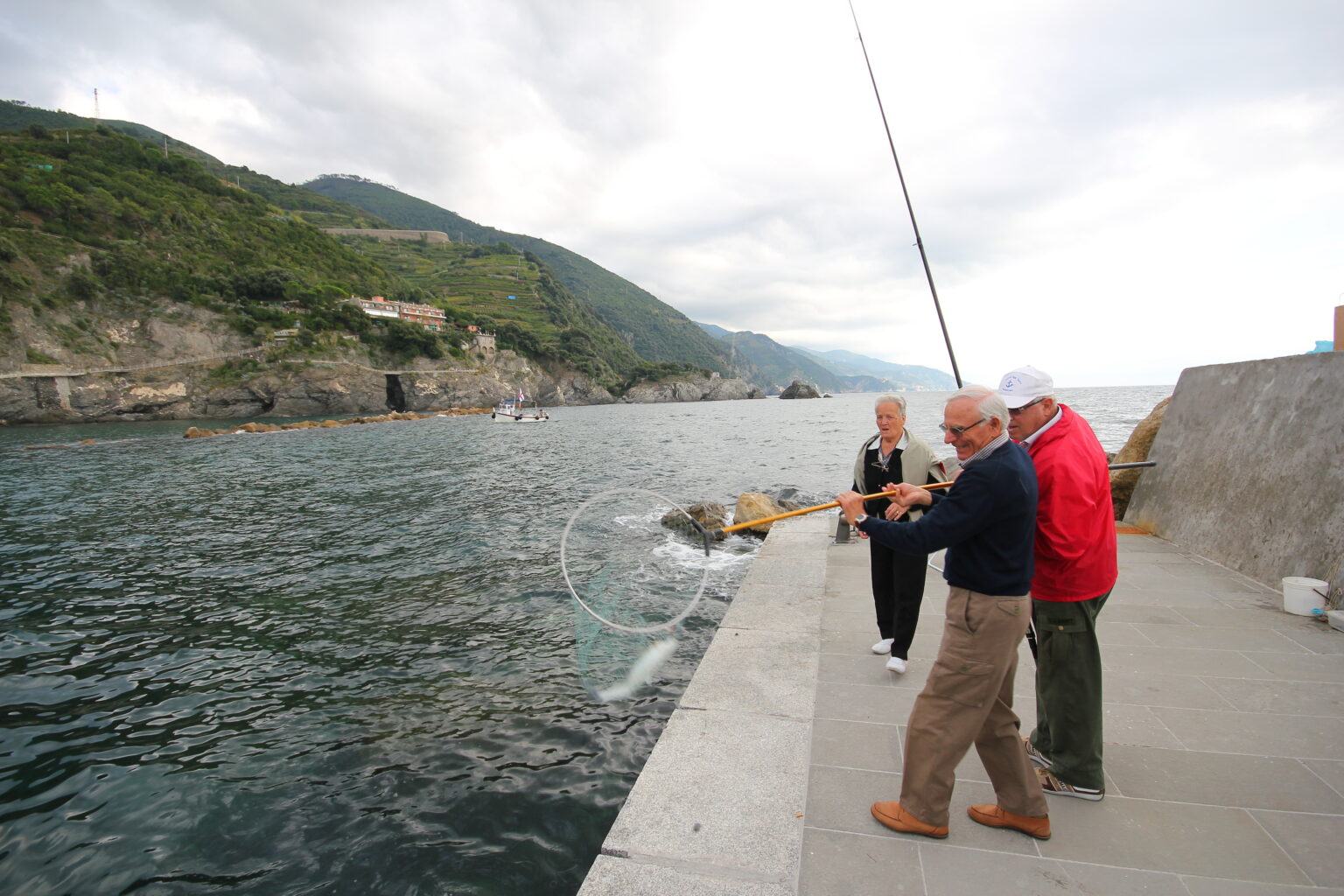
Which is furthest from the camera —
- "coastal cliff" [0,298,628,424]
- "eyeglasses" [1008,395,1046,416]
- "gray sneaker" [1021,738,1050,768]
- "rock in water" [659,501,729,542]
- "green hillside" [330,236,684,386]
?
"green hillside" [330,236,684,386]

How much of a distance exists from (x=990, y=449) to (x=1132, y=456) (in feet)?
31.5

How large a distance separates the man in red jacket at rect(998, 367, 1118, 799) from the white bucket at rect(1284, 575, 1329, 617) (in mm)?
4214

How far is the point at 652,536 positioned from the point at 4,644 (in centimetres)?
1070

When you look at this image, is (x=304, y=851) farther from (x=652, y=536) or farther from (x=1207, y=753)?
(x=652, y=536)

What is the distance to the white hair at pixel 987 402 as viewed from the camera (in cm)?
281

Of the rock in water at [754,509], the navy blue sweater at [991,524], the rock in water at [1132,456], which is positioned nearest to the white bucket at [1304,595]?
the rock in water at [1132,456]

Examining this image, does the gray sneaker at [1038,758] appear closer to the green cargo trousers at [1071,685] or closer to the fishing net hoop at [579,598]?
the green cargo trousers at [1071,685]

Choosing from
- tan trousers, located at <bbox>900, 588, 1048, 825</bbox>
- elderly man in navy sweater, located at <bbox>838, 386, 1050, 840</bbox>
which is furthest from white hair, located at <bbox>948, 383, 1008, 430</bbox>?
tan trousers, located at <bbox>900, 588, 1048, 825</bbox>

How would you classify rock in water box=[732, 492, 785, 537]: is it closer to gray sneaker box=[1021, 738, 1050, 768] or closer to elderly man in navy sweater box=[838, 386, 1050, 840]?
gray sneaker box=[1021, 738, 1050, 768]

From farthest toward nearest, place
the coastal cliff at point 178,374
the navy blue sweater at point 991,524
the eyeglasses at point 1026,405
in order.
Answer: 1. the coastal cliff at point 178,374
2. the eyeglasses at point 1026,405
3. the navy blue sweater at point 991,524

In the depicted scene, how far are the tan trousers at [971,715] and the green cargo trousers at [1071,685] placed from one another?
373 millimetres

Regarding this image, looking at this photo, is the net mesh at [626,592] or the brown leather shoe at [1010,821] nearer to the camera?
the brown leather shoe at [1010,821]

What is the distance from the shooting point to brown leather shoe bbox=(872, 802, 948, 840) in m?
3.02

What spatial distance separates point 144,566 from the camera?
12.3m
